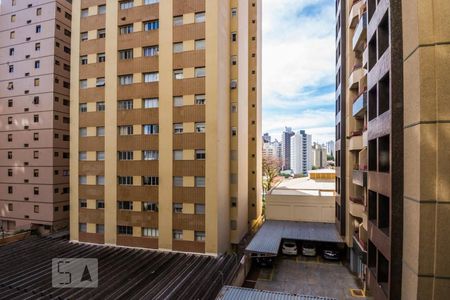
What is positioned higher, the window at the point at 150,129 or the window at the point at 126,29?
the window at the point at 126,29

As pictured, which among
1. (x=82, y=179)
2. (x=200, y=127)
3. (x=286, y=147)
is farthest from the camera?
(x=286, y=147)

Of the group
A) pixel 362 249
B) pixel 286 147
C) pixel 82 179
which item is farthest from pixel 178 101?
pixel 286 147

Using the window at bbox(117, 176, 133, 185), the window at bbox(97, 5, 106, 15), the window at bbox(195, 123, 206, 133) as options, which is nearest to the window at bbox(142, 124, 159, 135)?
the window at bbox(195, 123, 206, 133)

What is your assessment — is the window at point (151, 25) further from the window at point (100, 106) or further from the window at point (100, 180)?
the window at point (100, 180)

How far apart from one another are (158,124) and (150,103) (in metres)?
2.39

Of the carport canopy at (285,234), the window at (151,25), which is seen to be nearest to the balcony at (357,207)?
the carport canopy at (285,234)

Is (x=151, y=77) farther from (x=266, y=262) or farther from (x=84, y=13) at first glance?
(x=266, y=262)

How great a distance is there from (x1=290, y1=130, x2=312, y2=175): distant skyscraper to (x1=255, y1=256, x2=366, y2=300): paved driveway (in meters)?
129

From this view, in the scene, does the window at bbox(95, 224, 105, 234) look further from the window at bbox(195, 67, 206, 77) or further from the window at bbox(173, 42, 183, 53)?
the window at bbox(173, 42, 183, 53)

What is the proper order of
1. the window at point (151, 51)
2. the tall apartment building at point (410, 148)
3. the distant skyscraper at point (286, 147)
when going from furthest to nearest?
the distant skyscraper at point (286, 147) → the window at point (151, 51) → the tall apartment building at point (410, 148)

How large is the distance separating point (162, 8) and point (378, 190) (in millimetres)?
24866

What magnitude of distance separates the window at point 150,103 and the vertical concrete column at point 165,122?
0.71 metres

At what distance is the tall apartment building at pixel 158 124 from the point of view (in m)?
24.1

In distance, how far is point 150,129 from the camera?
25625mm
